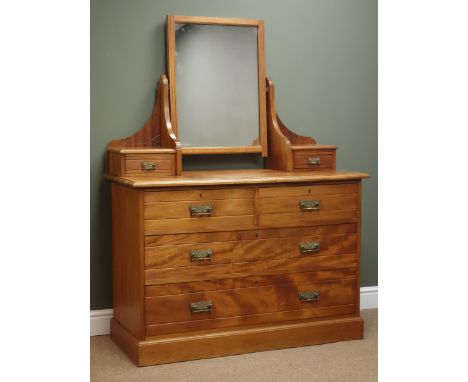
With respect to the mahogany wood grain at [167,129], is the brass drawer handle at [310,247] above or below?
below

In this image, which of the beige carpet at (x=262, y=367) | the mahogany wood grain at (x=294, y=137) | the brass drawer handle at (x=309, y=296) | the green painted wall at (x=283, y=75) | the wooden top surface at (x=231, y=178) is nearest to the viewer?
the beige carpet at (x=262, y=367)

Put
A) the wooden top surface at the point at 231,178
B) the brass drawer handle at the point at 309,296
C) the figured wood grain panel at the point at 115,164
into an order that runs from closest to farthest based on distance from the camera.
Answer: the wooden top surface at the point at 231,178 → the figured wood grain panel at the point at 115,164 → the brass drawer handle at the point at 309,296

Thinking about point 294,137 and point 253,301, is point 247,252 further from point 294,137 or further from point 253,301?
point 294,137

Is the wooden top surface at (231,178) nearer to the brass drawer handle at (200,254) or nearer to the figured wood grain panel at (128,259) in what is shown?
the figured wood grain panel at (128,259)

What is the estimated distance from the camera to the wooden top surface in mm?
3076

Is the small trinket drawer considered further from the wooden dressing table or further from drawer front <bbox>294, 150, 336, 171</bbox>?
drawer front <bbox>294, 150, 336, 171</bbox>

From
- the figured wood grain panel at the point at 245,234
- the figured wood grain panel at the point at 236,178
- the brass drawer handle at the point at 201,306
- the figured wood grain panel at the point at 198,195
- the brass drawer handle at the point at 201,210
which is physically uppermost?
the figured wood grain panel at the point at 236,178

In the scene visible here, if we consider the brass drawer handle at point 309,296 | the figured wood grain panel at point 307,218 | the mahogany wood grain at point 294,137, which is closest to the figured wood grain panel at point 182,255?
the figured wood grain panel at point 307,218

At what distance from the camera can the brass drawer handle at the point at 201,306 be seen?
319cm

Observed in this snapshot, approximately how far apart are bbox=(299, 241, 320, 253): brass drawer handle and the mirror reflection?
69 centimetres

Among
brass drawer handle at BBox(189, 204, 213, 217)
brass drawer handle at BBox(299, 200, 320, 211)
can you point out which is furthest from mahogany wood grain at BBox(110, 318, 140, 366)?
brass drawer handle at BBox(299, 200, 320, 211)
